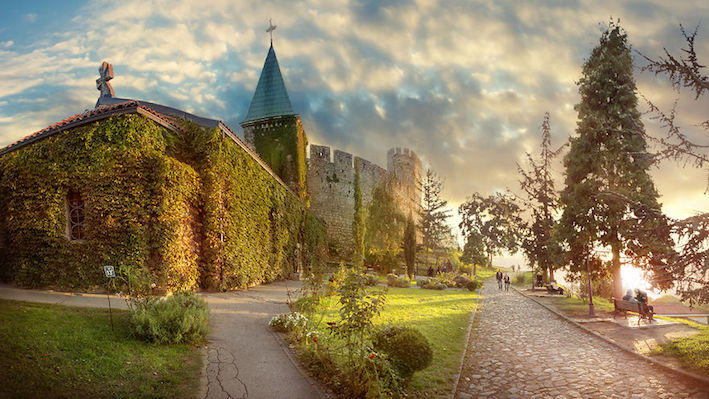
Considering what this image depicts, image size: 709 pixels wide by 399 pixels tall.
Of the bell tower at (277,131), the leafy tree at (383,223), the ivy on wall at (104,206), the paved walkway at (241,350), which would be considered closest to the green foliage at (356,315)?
the paved walkway at (241,350)

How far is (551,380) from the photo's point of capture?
7.40 m

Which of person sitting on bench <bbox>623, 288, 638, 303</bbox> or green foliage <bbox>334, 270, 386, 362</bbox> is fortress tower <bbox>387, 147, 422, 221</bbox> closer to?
person sitting on bench <bbox>623, 288, 638, 303</bbox>

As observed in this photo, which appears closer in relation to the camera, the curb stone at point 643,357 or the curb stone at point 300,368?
the curb stone at point 300,368

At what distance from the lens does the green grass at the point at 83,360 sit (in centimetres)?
528

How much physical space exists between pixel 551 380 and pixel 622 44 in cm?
1875

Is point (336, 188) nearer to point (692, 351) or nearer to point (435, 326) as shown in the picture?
point (435, 326)

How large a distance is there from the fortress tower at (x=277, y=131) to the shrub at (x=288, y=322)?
70.2 feet

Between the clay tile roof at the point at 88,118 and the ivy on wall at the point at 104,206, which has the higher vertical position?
the clay tile roof at the point at 88,118

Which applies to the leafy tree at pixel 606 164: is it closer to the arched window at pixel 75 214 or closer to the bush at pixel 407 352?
the bush at pixel 407 352

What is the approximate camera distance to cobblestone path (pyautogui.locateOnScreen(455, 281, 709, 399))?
22.3 feet

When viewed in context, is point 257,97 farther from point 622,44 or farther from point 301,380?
point 301,380

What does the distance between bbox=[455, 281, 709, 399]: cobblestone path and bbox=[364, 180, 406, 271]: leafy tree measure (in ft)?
80.9

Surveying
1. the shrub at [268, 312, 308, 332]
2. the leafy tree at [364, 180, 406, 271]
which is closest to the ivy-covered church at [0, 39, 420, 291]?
the shrub at [268, 312, 308, 332]

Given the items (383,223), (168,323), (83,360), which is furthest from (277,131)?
(83,360)
